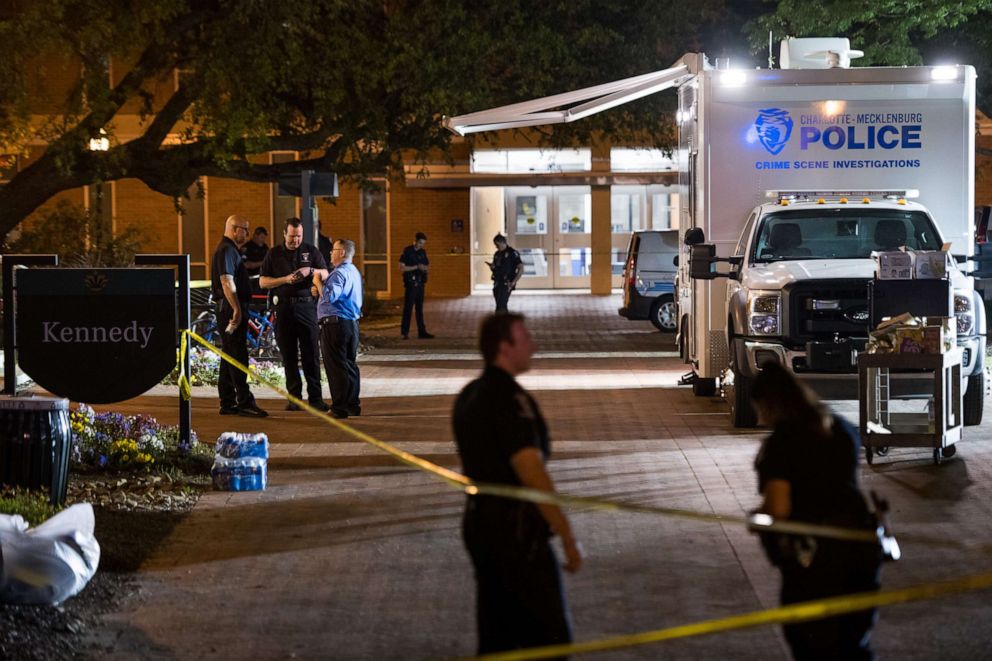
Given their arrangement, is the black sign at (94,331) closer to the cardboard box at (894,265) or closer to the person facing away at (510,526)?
the cardboard box at (894,265)

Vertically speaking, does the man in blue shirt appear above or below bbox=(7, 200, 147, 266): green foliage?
below

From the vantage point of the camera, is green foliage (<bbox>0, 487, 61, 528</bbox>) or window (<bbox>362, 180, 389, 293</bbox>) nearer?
green foliage (<bbox>0, 487, 61, 528</bbox>)

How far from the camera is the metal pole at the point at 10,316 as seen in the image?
1094 centimetres

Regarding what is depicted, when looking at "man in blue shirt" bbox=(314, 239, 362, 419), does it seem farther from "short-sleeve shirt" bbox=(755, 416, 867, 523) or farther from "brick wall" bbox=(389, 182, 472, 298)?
"brick wall" bbox=(389, 182, 472, 298)

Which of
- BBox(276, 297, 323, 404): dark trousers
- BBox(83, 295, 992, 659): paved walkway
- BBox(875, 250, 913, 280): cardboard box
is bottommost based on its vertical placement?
BBox(83, 295, 992, 659): paved walkway

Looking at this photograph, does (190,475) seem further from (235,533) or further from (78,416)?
(235,533)

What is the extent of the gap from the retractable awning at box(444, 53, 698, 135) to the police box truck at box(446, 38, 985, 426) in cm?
32

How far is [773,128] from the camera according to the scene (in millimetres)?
14406

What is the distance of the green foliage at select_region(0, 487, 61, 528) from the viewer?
329 inches

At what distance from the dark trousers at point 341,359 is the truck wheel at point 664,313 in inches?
478

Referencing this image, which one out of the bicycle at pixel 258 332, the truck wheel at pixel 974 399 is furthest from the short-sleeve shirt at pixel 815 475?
the bicycle at pixel 258 332

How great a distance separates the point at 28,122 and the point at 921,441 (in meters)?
15.2

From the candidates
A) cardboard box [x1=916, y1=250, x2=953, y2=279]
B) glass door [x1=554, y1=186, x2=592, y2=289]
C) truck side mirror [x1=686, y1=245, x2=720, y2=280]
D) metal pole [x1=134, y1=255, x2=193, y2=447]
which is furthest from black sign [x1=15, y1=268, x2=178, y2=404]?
glass door [x1=554, y1=186, x2=592, y2=289]

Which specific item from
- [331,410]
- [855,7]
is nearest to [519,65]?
[855,7]
